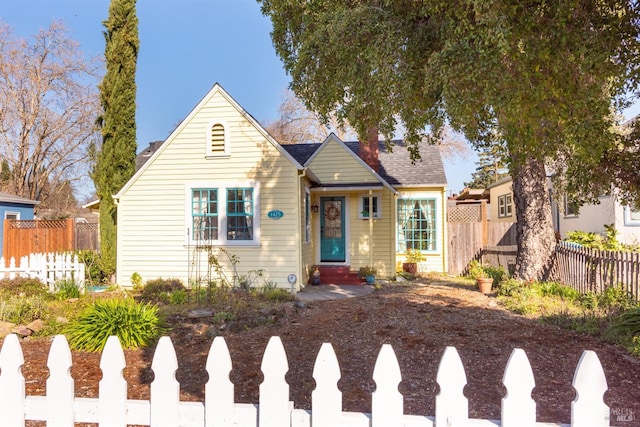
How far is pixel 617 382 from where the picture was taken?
3.95 m

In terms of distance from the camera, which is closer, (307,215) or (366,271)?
(307,215)

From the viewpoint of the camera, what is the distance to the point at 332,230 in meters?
13.5

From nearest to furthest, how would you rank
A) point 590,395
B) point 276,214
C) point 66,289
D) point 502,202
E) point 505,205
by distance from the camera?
point 590,395 → point 66,289 → point 276,214 → point 505,205 → point 502,202

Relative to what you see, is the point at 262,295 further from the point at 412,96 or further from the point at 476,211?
the point at 476,211

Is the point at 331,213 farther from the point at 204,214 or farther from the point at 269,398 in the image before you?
the point at 269,398

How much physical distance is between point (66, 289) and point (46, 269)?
1138mm

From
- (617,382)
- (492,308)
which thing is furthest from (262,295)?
(617,382)

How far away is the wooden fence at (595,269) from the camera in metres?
7.51

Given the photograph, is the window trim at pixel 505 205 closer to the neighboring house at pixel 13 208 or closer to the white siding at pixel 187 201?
the white siding at pixel 187 201

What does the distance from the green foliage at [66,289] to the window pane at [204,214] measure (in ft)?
9.37

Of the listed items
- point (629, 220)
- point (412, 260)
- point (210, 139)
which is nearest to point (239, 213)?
point (210, 139)

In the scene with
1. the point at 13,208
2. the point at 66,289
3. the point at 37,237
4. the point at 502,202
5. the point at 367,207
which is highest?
the point at 502,202

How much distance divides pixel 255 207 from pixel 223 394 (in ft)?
27.1

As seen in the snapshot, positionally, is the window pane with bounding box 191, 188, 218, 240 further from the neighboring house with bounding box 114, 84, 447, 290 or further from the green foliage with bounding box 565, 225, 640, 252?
the green foliage with bounding box 565, 225, 640, 252
